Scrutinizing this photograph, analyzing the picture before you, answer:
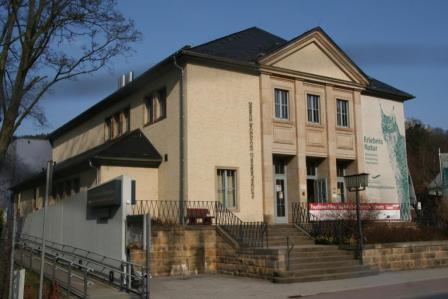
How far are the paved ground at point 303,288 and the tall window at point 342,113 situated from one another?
33.8 feet

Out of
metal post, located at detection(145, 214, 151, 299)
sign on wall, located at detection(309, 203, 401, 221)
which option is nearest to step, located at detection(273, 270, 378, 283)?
sign on wall, located at detection(309, 203, 401, 221)

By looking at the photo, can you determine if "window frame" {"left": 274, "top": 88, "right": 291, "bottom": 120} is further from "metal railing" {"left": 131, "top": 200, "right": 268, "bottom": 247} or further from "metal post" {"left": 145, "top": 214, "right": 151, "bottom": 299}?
"metal post" {"left": 145, "top": 214, "right": 151, "bottom": 299}

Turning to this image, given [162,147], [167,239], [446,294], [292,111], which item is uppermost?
[292,111]

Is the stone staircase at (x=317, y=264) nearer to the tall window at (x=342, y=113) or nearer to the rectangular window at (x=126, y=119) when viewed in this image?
the tall window at (x=342, y=113)

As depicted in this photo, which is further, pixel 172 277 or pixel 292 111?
pixel 292 111

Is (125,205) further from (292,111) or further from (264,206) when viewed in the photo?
(292,111)

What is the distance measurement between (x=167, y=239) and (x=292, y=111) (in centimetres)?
945

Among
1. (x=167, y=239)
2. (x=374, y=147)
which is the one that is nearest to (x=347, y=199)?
(x=374, y=147)

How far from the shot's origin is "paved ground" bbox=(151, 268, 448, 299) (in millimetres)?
13312

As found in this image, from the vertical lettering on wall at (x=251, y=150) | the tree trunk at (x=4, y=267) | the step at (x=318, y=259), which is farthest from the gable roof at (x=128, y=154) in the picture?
the tree trunk at (x=4, y=267)

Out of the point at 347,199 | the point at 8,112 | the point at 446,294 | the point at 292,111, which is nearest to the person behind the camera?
the point at 446,294

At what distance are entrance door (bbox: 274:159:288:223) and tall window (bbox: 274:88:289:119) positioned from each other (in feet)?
6.80

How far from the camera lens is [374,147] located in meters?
27.2

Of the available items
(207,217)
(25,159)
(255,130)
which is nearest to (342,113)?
(255,130)
